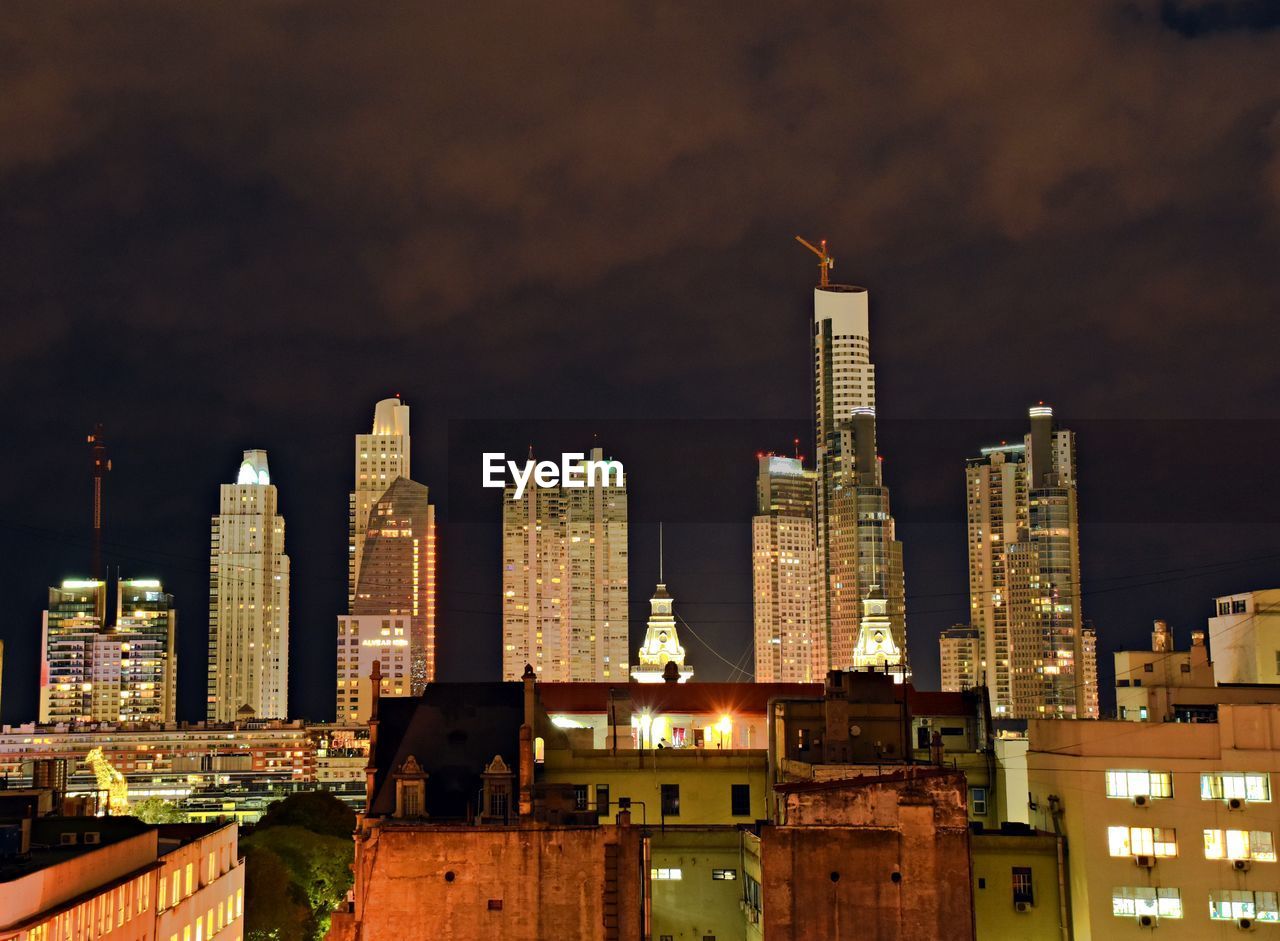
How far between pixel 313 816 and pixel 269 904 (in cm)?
3171

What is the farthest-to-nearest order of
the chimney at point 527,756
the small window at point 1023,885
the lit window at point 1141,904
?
the small window at point 1023,885, the lit window at point 1141,904, the chimney at point 527,756

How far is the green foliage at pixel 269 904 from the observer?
8888 centimetres

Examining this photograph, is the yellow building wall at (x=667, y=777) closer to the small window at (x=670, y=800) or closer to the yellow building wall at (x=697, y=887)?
the small window at (x=670, y=800)

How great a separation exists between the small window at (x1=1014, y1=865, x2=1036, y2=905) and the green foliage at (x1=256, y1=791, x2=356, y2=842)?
197 ft

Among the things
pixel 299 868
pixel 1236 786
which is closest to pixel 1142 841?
pixel 1236 786

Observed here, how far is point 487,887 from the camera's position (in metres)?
62.7

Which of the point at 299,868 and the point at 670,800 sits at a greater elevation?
the point at 670,800

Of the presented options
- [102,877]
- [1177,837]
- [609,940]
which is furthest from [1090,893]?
[102,877]

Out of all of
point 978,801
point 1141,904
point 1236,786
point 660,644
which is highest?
point 660,644

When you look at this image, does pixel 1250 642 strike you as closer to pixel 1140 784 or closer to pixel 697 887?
pixel 1140 784

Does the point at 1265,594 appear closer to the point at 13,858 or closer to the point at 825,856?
the point at 825,856

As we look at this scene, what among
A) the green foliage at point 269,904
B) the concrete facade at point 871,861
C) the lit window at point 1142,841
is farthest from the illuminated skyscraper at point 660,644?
the concrete facade at point 871,861

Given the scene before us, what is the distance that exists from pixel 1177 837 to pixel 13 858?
4316 cm

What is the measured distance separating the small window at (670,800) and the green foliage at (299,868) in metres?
25.9
